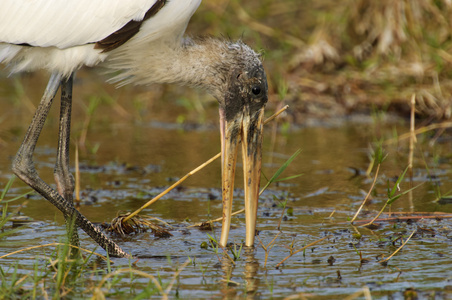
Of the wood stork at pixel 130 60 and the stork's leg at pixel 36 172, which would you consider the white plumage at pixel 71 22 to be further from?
the stork's leg at pixel 36 172

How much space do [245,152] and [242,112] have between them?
0.97ft

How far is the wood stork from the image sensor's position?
202 inches

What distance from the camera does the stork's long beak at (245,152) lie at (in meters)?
5.26

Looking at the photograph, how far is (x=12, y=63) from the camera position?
554cm

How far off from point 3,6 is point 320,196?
115 inches

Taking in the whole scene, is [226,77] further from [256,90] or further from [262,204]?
[262,204]

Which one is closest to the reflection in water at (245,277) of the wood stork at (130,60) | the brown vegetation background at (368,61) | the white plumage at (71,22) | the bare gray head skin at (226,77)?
the wood stork at (130,60)

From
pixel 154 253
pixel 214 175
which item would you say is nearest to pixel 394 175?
pixel 214 175

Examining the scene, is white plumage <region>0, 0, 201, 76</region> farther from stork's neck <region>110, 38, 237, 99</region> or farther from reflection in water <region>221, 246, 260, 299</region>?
reflection in water <region>221, 246, 260, 299</region>

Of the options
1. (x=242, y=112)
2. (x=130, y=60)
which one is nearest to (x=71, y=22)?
(x=130, y=60)

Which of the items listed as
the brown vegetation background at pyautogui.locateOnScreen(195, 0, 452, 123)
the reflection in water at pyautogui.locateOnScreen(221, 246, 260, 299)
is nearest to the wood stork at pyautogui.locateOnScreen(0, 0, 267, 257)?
the reflection in water at pyautogui.locateOnScreen(221, 246, 260, 299)

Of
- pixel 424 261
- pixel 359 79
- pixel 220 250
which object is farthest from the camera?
pixel 359 79

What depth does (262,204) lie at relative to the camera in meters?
6.35

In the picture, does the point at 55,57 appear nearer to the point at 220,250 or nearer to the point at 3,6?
the point at 3,6
